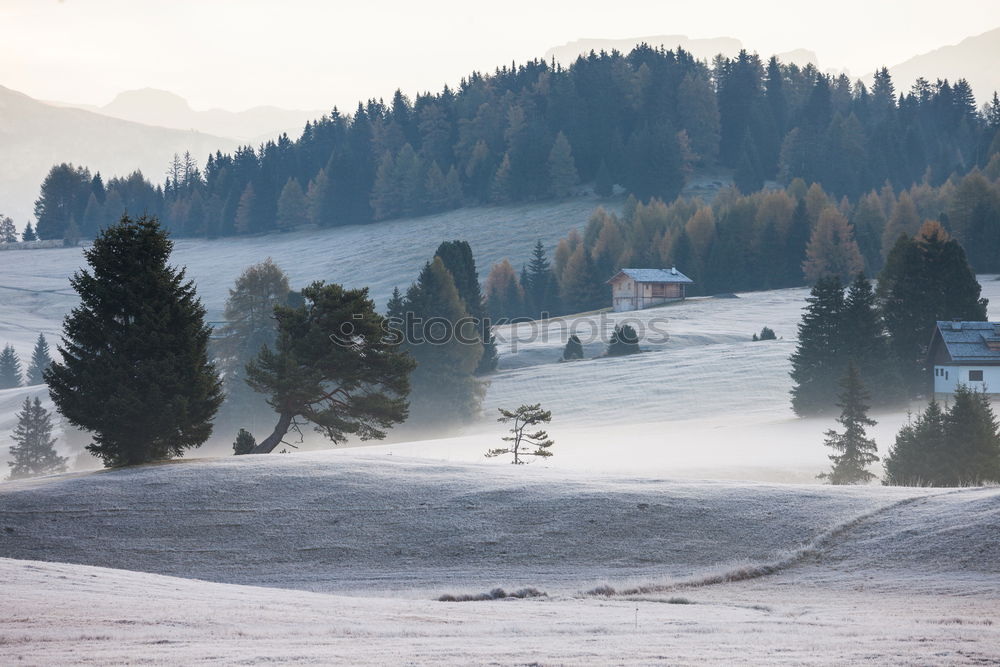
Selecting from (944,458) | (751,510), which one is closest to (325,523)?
(751,510)

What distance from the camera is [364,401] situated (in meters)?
43.4

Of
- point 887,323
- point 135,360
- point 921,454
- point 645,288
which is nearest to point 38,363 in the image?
point 645,288

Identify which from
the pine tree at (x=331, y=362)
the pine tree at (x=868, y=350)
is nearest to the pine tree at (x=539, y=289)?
the pine tree at (x=868, y=350)

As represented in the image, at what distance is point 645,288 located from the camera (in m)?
126

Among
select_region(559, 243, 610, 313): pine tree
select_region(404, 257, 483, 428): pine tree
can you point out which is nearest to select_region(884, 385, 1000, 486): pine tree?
select_region(404, 257, 483, 428): pine tree

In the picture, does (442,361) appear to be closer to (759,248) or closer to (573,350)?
(573,350)

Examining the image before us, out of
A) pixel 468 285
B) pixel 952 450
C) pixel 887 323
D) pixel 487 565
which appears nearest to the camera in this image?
pixel 487 565

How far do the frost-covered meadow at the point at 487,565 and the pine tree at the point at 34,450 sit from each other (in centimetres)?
5211

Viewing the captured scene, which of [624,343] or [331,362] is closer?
[331,362]

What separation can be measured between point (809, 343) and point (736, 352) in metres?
20.7

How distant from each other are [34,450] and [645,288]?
236 feet

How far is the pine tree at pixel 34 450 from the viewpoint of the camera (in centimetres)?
7875

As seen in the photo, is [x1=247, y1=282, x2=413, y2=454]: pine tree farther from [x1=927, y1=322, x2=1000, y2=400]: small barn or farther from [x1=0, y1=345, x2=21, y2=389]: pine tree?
[x1=0, y1=345, x2=21, y2=389]: pine tree

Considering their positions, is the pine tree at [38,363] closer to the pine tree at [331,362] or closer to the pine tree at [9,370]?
the pine tree at [9,370]
